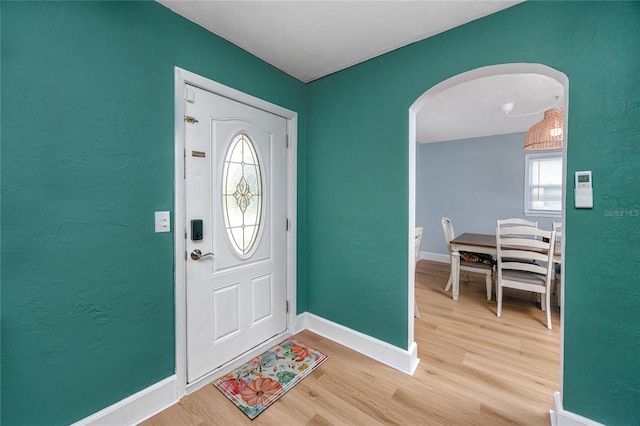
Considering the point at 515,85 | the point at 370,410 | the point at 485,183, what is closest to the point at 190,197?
the point at 370,410

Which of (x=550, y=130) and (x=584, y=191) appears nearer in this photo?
(x=584, y=191)

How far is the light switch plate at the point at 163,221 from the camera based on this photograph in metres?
1.63

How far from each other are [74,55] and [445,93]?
3.25m

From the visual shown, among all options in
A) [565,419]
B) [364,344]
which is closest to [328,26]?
[364,344]

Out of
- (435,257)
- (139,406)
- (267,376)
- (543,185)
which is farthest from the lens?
(435,257)

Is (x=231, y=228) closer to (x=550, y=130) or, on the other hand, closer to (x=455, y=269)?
(x=455, y=269)

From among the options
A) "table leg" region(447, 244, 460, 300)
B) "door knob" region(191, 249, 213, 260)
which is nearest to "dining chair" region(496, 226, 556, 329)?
"table leg" region(447, 244, 460, 300)

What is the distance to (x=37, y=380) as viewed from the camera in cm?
125

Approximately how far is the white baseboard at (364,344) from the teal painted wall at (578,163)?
0.08 meters

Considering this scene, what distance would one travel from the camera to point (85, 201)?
137 cm

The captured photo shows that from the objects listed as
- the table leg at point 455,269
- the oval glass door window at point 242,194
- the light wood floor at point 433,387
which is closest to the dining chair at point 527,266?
the light wood floor at point 433,387

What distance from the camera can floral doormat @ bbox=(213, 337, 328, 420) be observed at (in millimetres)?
1726

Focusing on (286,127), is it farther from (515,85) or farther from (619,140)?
(515,85)

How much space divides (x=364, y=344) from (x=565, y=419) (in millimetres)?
1307
